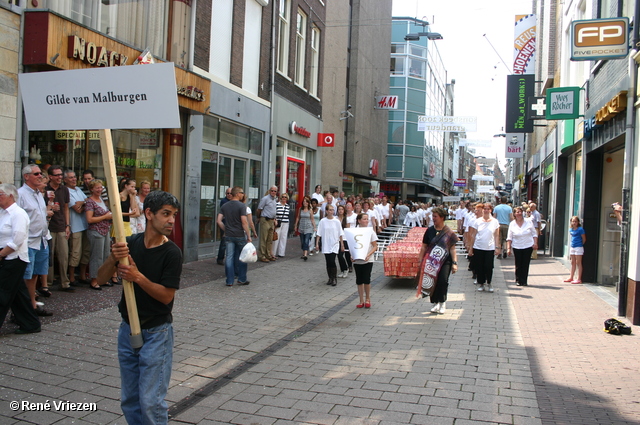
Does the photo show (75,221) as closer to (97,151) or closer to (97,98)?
(97,151)

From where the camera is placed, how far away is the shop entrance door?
797 inches

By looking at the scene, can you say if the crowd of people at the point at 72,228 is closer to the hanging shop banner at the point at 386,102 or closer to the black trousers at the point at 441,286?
the black trousers at the point at 441,286

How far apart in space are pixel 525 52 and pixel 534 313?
21.0 m

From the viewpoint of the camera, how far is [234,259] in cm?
1044

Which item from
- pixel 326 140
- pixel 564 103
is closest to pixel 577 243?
pixel 564 103

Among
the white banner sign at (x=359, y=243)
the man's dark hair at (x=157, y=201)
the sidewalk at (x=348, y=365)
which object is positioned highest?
the man's dark hair at (x=157, y=201)

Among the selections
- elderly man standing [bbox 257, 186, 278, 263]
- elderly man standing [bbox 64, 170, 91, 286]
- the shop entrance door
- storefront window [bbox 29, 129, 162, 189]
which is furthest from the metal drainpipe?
the shop entrance door

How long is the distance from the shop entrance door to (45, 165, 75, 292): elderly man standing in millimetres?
11660

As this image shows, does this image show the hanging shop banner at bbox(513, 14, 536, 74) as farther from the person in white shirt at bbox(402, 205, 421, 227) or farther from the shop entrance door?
the shop entrance door

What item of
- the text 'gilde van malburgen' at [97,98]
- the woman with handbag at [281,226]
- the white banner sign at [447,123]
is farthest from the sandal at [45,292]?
the white banner sign at [447,123]

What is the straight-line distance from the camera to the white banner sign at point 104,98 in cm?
348

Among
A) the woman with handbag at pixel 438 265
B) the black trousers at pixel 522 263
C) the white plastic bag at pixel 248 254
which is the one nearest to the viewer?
the woman with handbag at pixel 438 265

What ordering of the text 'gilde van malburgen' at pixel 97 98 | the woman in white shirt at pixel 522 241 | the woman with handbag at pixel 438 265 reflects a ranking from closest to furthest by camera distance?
the text 'gilde van malburgen' at pixel 97 98
the woman with handbag at pixel 438 265
the woman in white shirt at pixel 522 241

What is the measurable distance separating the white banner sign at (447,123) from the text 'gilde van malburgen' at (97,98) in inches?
775
